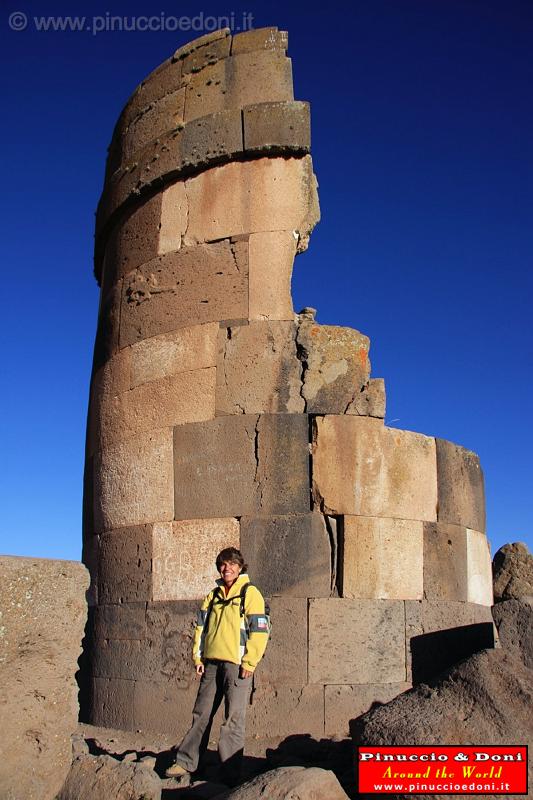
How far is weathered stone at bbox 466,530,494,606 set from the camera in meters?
6.39

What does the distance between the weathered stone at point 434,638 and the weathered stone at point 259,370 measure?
175cm

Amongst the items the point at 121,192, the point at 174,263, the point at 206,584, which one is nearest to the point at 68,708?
the point at 206,584

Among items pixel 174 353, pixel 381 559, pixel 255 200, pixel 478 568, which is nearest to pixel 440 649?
pixel 381 559

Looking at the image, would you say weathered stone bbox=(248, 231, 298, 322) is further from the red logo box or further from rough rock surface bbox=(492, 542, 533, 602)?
rough rock surface bbox=(492, 542, 533, 602)

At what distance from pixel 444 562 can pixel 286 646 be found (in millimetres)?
1492

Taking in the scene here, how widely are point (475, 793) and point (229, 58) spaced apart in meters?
5.86

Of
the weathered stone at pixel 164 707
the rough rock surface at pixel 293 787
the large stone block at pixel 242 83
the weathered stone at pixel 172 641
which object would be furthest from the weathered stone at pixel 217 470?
the large stone block at pixel 242 83

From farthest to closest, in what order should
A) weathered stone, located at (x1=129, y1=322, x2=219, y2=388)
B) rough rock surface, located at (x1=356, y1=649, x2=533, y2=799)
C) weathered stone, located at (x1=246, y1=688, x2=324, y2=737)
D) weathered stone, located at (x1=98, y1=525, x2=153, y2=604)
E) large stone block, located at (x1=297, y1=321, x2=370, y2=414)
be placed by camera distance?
weathered stone, located at (x1=129, y1=322, x2=219, y2=388) → weathered stone, located at (x1=98, y1=525, x2=153, y2=604) → large stone block, located at (x1=297, y1=321, x2=370, y2=414) → weathered stone, located at (x1=246, y1=688, x2=324, y2=737) → rough rock surface, located at (x1=356, y1=649, x2=533, y2=799)

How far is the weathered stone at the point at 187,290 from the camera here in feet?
20.5

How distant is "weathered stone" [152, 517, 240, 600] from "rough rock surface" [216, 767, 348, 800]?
7.58 ft

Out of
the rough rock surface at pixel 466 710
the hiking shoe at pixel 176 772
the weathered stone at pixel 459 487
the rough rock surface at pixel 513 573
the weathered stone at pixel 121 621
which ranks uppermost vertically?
the weathered stone at pixel 459 487

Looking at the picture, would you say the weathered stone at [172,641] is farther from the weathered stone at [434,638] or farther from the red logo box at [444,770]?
the red logo box at [444,770]

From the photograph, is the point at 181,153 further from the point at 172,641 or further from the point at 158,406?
the point at 172,641

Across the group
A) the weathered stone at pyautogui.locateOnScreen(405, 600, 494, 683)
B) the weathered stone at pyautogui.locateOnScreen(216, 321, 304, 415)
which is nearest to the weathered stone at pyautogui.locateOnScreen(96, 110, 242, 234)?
the weathered stone at pyautogui.locateOnScreen(216, 321, 304, 415)
